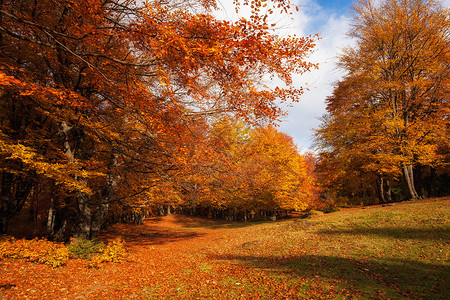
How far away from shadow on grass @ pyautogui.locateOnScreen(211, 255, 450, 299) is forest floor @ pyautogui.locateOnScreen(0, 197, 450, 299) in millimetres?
21

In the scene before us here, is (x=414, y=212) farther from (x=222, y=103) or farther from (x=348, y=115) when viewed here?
(x=222, y=103)

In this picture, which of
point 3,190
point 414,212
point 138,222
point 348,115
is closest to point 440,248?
point 414,212

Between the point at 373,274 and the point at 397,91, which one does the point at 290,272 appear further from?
the point at 397,91

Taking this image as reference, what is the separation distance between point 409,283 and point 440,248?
127 inches

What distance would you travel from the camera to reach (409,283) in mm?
5789

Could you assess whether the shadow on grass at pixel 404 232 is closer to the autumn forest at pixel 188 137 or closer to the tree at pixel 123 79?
the autumn forest at pixel 188 137

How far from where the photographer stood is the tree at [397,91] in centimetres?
1572

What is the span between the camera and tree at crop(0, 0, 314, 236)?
4.63 meters

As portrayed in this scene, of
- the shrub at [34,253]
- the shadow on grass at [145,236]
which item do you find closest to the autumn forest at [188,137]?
the shrub at [34,253]

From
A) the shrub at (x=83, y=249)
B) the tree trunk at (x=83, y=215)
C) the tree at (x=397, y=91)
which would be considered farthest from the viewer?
the tree at (x=397, y=91)

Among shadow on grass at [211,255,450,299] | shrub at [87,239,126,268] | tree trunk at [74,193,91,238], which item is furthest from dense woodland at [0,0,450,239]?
shadow on grass at [211,255,450,299]

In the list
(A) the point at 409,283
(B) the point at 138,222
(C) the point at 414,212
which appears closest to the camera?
(A) the point at 409,283

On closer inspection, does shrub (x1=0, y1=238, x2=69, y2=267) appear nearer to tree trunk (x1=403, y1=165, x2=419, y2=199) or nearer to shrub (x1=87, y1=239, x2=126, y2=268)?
shrub (x1=87, y1=239, x2=126, y2=268)

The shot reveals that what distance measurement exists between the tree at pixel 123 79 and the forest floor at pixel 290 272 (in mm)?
2980
